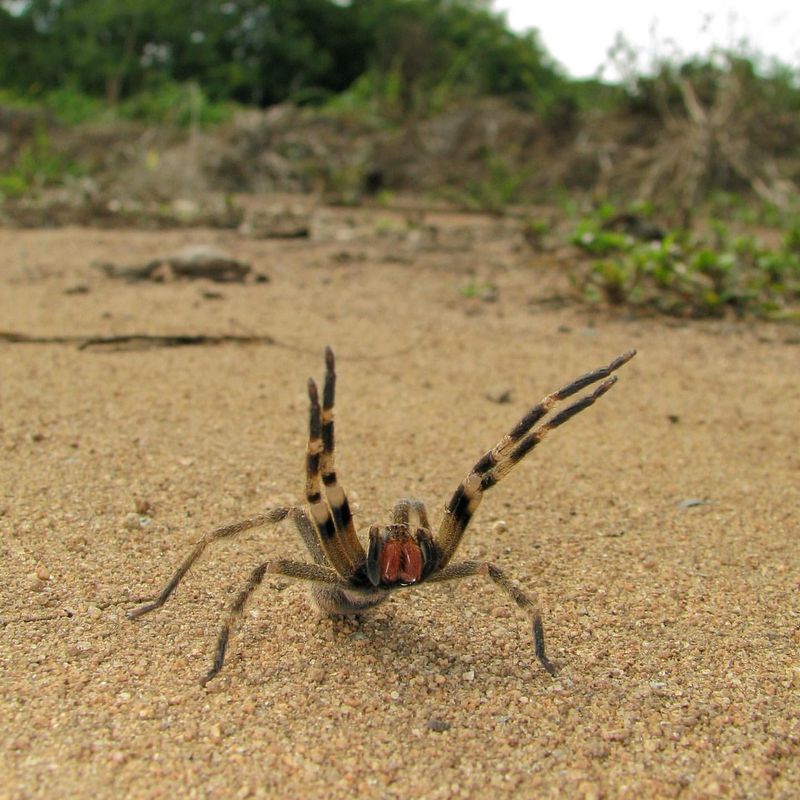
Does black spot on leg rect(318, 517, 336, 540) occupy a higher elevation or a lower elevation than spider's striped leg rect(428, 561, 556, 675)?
higher

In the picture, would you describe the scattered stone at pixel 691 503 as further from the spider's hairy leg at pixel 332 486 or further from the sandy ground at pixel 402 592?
the spider's hairy leg at pixel 332 486

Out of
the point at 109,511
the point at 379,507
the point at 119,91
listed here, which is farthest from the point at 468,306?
the point at 119,91

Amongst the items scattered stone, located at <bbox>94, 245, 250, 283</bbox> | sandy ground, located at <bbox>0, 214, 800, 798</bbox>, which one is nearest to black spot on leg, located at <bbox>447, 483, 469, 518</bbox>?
sandy ground, located at <bbox>0, 214, 800, 798</bbox>

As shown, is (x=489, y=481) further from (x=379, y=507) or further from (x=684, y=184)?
(x=684, y=184)

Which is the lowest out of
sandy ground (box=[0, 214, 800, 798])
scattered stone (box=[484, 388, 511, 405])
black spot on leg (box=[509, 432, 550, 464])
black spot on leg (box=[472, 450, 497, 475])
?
sandy ground (box=[0, 214, 800, 798])

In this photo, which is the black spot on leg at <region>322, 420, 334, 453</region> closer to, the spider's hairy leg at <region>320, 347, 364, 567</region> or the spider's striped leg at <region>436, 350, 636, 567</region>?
the spider's hairy leg at <region>320, 347, 364, 567</region>

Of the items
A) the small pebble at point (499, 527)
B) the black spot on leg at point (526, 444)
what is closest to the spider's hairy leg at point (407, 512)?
the black spot on leg at point (526, 444)
